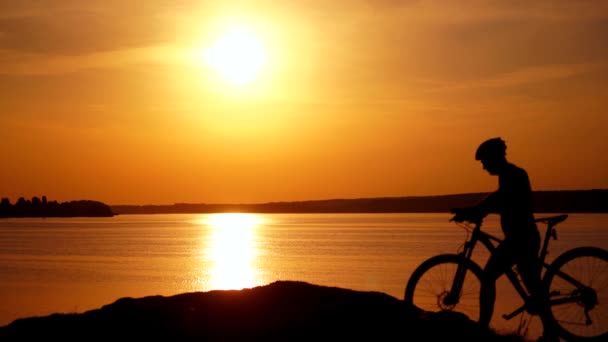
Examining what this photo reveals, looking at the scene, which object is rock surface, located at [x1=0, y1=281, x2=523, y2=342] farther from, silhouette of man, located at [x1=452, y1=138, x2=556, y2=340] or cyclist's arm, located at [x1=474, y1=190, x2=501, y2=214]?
cyclist's arm, located at [x1=474, y1=190, x2=501, y2=214]

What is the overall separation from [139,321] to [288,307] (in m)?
1.52

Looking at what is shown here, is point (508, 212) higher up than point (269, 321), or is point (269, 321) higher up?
point (508, 212)

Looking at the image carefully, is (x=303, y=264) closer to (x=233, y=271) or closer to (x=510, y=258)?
(x=233, y=271)

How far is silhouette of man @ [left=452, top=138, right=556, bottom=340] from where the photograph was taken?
8.20m

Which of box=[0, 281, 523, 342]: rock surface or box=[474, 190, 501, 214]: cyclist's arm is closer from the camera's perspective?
box=[0, 281, 523, 342]: rock surface

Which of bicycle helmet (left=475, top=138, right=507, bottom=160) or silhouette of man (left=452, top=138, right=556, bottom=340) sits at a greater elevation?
bicycle helmet (left=475, top=138, right=507, bottom=160)

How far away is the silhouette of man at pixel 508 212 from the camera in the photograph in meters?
8.20

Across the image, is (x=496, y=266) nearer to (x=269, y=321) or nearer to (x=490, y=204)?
(x=490, y=204)

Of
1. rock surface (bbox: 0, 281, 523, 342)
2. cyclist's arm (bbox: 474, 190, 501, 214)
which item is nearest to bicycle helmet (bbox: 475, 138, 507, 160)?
cyclist's arm (bbox: 474, 190, 501, 214)

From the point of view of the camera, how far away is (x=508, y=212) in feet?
27.0

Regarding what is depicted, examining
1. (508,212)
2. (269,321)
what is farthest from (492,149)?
(269,321)

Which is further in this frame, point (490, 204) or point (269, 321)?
point (490, 204)

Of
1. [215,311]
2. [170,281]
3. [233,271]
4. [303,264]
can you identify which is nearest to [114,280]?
[170,281]

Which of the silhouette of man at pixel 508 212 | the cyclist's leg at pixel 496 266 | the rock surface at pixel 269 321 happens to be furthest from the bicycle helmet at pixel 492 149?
the rock surface at pixel 269 321
